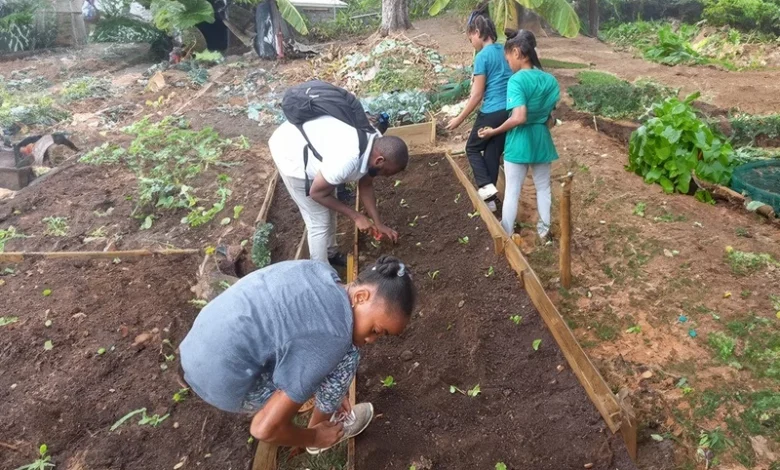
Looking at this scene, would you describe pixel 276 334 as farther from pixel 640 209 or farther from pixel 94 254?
pixel 640 209

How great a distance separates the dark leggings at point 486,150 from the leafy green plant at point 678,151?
1.86 metres

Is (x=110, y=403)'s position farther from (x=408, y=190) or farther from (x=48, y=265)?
(x=408, y=190)

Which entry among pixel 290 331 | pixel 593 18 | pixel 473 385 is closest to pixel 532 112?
pixel 473 385

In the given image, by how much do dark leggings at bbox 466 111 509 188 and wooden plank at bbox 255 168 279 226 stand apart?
6.46 ft

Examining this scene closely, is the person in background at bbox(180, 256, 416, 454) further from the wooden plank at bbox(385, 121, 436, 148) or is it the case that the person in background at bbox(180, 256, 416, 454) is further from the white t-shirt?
the wooden plank at bbox(385, 121, 436, 148)

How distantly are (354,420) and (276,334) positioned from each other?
1.00 metres

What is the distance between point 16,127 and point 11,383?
757 centimetres

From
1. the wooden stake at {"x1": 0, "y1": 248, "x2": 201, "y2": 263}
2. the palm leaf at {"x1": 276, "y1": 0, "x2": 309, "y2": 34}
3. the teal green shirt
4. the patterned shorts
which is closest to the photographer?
the patterned shorts

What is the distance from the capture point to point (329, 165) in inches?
137

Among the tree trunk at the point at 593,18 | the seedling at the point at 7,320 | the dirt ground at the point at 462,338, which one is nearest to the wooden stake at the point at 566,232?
the dirt ground at the point at 462,338

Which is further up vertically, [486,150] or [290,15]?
[290,15]

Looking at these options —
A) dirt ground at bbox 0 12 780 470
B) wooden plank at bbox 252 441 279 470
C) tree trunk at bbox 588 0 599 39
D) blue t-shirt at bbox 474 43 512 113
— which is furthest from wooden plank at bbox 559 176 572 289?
tree trunk at bbox 588 0 599 39

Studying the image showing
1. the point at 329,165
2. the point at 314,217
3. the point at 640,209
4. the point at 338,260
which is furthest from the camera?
the point at 640,209

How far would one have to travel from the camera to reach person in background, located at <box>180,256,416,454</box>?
6.72 feet
